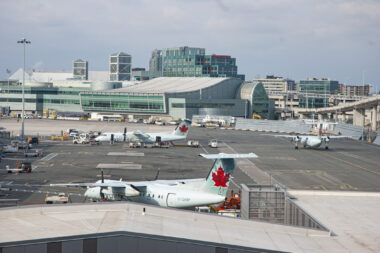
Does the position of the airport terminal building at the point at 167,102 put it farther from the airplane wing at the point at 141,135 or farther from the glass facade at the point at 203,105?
the airplane wing at the point at 141,135

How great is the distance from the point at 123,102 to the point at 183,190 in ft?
506

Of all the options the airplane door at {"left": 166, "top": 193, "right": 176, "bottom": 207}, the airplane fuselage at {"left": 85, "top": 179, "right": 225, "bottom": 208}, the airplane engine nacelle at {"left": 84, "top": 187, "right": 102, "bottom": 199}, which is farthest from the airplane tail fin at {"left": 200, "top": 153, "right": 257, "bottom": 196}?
the airplane engine nacelle at {"left": 84, "top": 187, "right": 102, "bottom": 199}

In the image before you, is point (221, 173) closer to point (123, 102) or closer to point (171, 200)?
point (171, 200)

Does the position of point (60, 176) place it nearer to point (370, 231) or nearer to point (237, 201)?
point (237, 201)

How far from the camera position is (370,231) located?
92.6 ft

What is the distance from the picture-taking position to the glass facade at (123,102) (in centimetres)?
18549

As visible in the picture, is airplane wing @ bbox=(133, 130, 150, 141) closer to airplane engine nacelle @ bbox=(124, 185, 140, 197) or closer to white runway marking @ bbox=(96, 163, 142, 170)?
white runway marking @ bbox=(96, 163, 142, 170)

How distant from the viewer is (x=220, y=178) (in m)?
38.7

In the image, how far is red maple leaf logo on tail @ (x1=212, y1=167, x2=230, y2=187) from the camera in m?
38.6

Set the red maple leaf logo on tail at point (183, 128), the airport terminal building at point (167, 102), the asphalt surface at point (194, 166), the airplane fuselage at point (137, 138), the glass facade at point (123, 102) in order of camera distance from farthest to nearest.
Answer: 1. the glass facade at point (123, 102)
2. the airport terminal building at point (167, 102)
3. the airplane fuselage at point (137, 138)
4. the red maple leaf logo on tail at point (183, 128)
5. the asphalt surface at point (194, 166)

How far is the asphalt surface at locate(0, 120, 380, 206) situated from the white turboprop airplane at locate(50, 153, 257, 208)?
8559 millimetres

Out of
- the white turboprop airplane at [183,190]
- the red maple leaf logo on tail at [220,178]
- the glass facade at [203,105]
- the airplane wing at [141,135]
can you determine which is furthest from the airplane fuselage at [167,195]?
the glass facade at [203,105]

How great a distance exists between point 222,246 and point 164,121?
157614 millimetres

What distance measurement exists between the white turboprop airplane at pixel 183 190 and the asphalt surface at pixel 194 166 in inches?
337
